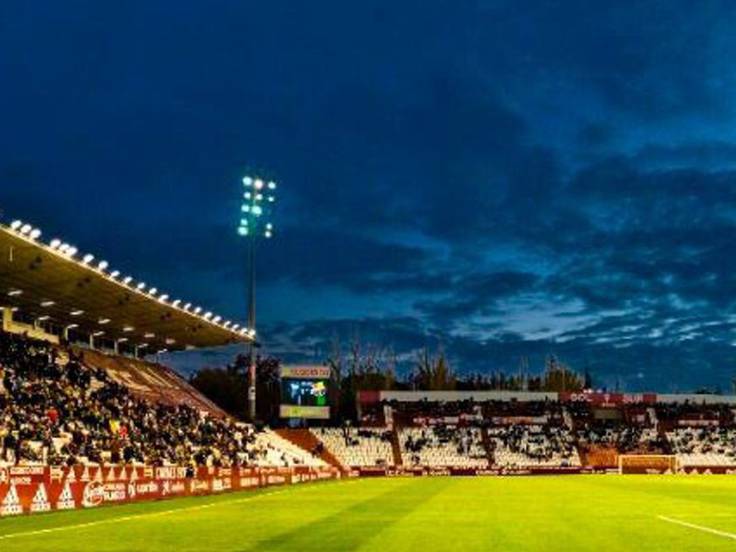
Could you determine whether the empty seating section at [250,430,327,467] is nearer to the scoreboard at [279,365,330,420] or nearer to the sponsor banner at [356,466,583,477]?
the scoreboard at [279,365,330,420]

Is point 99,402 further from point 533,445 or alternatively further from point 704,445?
point 704,445

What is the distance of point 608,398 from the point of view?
363ft

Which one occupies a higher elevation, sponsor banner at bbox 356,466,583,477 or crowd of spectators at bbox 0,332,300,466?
crowd of spectators at bbox 0,332,300,466

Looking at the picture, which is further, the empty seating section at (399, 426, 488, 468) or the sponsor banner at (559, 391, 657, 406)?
the sponsor banner at (559, 391, 657, 406)

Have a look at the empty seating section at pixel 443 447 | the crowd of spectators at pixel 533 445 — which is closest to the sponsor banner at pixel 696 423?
the crowd of spectators at pixel 533 445

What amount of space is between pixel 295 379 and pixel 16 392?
4699 centimetres

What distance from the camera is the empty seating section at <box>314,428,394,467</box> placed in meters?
91.4

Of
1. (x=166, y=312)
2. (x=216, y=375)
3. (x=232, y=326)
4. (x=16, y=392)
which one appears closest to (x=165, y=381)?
(x=232, y=326)

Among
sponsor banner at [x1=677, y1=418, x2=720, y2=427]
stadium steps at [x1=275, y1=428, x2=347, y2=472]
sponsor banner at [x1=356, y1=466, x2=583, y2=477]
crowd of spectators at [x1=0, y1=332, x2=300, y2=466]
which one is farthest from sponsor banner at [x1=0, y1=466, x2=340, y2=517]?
sponsor banner at [x1=677, y1=418, x2=720, y2=427]

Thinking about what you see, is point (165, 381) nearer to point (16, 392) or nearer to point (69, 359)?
point (69, 359)

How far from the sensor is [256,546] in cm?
1681

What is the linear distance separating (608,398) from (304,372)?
3684cm

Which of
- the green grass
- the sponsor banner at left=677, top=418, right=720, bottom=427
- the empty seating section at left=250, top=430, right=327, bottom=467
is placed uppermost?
the sponsor banner at left=677, top=418, right=720, bottom=427

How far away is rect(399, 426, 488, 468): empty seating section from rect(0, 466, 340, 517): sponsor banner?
4219cm
